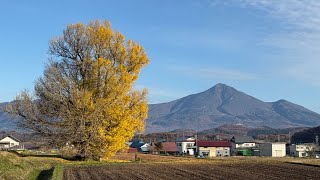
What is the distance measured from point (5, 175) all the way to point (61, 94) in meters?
21.7

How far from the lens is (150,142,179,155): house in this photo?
460 feet

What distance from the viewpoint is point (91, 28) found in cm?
4938

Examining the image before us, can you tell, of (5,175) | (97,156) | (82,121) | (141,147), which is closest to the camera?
(5,175)

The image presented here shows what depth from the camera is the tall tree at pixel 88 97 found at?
47.6 m

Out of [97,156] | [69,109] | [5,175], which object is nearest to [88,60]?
[69,109]

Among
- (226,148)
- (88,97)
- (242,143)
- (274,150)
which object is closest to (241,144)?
(242,143)

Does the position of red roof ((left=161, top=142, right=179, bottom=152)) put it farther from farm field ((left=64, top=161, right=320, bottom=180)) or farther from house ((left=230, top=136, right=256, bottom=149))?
farm field ((left=64, top=161, right=320, bottom=180))

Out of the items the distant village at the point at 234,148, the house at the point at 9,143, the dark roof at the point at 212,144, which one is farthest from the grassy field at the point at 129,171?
the dark roof at the point at 212,144

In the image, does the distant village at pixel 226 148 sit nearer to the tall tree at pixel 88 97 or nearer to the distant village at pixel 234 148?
the distant village at pixel 234 148

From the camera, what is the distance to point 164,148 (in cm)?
14638

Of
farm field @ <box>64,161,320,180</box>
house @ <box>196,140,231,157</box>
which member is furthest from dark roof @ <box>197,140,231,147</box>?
farm field @ <box>64,161,320,180</box>

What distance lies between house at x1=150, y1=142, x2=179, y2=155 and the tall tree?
90.1 meters

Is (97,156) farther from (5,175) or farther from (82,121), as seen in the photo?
(5,175)

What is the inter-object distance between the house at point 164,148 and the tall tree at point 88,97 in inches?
3547
